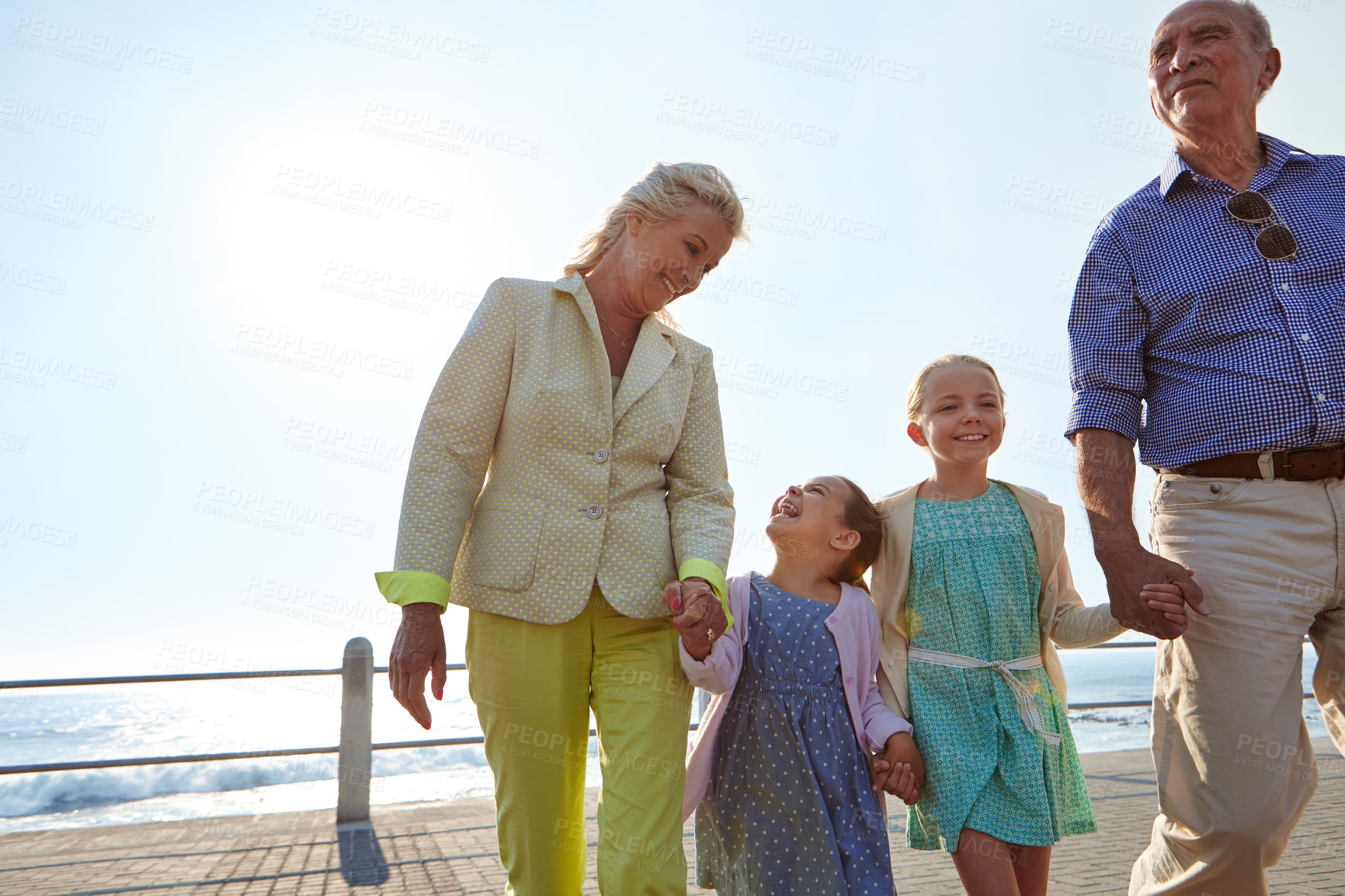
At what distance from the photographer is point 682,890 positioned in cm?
209

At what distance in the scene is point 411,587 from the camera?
2111 mm

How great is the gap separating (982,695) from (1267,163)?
68.9 inches

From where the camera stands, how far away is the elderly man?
226 centimetres

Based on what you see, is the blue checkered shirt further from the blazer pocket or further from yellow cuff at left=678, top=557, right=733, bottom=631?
the blazer pocket

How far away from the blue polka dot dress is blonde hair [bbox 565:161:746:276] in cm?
120

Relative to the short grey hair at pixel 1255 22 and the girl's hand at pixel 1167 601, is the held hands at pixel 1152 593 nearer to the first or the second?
the girl's hand at pixel 1167 601

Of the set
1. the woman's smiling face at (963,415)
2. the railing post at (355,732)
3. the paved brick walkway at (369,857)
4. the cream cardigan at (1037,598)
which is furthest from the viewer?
the railing post at (355,732)

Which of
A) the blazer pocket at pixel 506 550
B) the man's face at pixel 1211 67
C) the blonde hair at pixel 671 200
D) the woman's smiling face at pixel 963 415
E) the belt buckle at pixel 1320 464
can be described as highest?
the man's face at pixel 1211 67

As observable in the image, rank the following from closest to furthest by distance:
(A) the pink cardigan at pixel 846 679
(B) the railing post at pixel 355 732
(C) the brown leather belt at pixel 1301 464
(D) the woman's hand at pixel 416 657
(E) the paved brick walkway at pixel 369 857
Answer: (D) the woman's hand at pixel 416 657
(C) the brown leather belt at pixel 1301 464
(A) the pink cardigan at pixel 846 679
(E) the paved brick walkway at pixel 369 857
(B) the railing post at pixel 355 732

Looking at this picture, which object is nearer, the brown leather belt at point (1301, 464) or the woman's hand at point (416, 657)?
the woman's hand at point (416, 657)

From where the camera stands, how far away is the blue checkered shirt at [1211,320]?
230cm

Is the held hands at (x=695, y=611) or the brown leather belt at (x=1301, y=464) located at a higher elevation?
the brown leather belt at (x=1301, y=464)

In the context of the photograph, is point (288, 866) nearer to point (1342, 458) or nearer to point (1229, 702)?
point (1229, 702)

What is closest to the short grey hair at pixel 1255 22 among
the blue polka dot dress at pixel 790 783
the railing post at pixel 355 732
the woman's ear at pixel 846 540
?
the woman's ear at pixel 846 540
